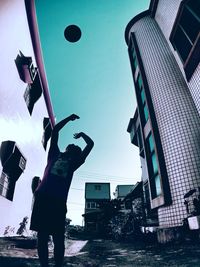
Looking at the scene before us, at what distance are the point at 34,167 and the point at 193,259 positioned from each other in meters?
6.56

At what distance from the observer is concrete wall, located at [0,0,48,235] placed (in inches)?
185

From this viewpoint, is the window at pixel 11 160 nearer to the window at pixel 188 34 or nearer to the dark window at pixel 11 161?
the dark window at pixel 11 161

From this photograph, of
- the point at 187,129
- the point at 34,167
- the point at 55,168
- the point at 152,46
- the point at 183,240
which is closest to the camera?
the point at 55,168

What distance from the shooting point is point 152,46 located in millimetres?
9414

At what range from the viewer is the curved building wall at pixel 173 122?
5898 millimetres

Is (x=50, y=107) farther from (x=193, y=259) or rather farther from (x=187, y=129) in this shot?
(x=193, y=259)

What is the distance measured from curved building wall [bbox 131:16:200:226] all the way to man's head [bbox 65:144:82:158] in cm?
431

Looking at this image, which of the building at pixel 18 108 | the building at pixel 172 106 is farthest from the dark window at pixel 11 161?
the building at pixel 172 106

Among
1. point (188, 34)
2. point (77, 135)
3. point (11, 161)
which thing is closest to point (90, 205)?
point (11, 161)

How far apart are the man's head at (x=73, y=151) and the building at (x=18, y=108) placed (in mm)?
2568

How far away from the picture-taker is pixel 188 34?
22.0ft

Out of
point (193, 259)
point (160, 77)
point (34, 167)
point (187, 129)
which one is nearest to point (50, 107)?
point (34, 167)

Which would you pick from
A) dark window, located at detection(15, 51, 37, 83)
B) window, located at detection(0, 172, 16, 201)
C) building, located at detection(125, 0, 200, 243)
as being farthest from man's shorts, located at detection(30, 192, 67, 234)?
dark window, located at detection(15, 51, 37, 83)

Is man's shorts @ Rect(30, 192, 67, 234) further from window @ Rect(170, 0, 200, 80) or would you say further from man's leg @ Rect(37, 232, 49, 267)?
window @ Rect(170, 0, 200, 80)
